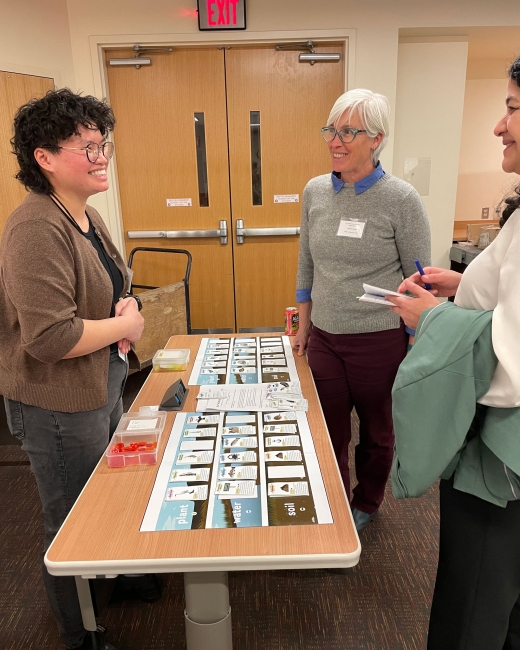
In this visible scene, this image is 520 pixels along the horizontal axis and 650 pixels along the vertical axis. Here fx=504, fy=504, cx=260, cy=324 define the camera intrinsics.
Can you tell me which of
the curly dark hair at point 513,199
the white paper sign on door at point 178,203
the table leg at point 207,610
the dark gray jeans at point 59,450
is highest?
the curly dark hair at point 513,199

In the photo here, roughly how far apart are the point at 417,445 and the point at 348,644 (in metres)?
1.02

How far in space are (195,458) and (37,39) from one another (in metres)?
3.19

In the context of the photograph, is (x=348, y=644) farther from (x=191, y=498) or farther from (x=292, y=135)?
(x=292, y=135)

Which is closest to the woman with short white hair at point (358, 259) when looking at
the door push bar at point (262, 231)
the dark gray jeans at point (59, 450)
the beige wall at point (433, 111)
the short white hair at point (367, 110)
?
the short white hair at point (367, 110)

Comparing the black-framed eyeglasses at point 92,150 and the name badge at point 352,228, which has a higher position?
the black-framed eyeglasses at point 92,150

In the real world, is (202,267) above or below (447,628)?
above

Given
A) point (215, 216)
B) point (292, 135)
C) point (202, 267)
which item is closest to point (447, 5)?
point (292, 135)

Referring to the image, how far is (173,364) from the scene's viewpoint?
6.08 ft

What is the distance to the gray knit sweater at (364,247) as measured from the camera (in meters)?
1.68

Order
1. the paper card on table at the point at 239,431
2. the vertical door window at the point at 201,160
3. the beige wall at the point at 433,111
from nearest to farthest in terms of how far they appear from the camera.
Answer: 1. the paper card on table at the point at 239,431
2. the beige wall at the point at 433,111
3. the vertical door window at the point at 201,160

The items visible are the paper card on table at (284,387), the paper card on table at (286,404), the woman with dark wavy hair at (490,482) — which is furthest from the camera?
the paper card on table at (284,387)

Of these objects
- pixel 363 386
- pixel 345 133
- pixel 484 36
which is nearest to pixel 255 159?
pixel 484 36

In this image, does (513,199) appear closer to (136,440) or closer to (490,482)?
(490,482)

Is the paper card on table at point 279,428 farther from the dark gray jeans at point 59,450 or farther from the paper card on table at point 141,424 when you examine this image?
the dark gray jeans at point 59,450
